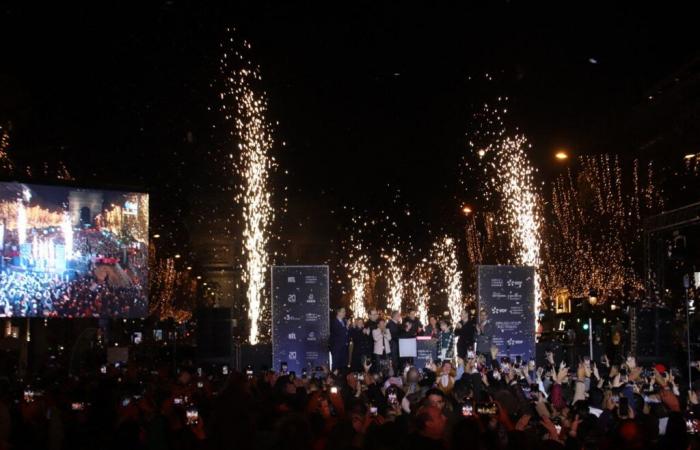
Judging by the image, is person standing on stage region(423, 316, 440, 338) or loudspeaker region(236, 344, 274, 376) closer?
person standing on stage region(423, 316, 440, 338)

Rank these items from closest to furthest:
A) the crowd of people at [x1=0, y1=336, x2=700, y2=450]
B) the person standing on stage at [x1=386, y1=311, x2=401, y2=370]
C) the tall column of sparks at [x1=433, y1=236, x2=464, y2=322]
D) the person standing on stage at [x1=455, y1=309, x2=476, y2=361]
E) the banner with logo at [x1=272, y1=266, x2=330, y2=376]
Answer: the crowd of people at [x1=0, y1=336, x2=700, y2=450] < the person standing on stage at [x1=455, y1=309, x2=476, y2=361] < the banner with logo at [x1=272, y1=266, x2=330, y2=376] < the person standing on stage at [x1=386, y1=311, x2=401, y2=370] < the tall column of sparks at [x1=433, y1=236, x2=464, y2=322]

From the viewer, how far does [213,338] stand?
82.1 ft

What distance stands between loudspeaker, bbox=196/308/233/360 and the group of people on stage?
261 cm

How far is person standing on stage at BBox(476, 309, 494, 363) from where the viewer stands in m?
24.5

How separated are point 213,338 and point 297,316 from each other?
2.15 m

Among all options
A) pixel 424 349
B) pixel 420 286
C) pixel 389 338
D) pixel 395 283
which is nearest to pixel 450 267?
pixel 420 286

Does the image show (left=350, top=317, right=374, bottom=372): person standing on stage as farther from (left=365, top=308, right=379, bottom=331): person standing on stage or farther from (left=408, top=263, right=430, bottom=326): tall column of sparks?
(left=408, top=263, right=430, bottom=326): tall column of sparks

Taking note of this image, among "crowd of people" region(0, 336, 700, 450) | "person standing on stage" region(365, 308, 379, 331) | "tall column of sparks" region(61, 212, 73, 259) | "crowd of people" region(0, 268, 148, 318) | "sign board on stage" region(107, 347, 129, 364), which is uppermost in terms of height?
"tall column of sparks" region(61, 212, 73, 259)

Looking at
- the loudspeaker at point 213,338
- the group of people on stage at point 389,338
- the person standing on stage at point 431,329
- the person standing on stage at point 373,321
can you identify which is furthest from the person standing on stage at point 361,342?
the loudspeaker at point 213,338

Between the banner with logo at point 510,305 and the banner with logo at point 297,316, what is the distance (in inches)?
158

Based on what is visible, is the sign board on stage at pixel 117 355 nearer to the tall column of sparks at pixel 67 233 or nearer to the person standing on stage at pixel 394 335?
the tall column of sparks at pixel 67 233

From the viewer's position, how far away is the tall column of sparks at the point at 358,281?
272 feet

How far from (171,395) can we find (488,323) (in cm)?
1179

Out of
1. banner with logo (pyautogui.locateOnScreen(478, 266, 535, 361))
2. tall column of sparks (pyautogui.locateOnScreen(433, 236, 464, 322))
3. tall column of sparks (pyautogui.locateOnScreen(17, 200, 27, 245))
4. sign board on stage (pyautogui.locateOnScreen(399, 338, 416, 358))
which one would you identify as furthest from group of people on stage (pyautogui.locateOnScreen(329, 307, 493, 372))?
tall column of sparks (pyautogui.locateOnScreen(433, 236, 464, 322))
